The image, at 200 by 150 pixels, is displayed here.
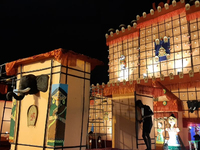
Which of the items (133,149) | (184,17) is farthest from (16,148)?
(184,17)

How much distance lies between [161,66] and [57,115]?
35.2ft

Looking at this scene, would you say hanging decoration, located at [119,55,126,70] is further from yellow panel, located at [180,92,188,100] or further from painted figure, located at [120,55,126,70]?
yellow panel, located at [180,92,188,100]

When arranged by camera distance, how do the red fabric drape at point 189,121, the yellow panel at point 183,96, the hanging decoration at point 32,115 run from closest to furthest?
the hanging decoration at point 32,115 → the red fabric drape at point 189,121 → the yellow panel at point 183,96

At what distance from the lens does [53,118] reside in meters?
5.34

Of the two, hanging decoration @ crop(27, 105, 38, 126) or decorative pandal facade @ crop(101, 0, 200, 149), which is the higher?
decorative pandal facade @ crop(101, 0, 200, 149)

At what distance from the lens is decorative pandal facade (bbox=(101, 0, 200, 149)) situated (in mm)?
10539

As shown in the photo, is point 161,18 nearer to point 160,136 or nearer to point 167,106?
point 167,106

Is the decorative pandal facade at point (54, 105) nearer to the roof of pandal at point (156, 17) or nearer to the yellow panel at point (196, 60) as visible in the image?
the yellow panel at point (196, 60)

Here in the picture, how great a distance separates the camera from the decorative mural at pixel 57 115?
523 cm

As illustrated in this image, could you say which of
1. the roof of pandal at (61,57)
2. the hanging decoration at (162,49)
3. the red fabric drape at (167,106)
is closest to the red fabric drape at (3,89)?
the roof of pandal at (61,57)

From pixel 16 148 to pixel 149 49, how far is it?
1187 cm

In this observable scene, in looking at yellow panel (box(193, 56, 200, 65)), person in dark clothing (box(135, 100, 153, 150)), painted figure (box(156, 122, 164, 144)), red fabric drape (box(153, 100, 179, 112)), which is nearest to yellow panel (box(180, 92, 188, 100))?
red fabric drape (box(153, 100, 179, 112))

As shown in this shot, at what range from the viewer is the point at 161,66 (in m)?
14.4

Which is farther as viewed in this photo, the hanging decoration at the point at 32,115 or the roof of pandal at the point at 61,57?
the hanging decoration at the point at 32,115
